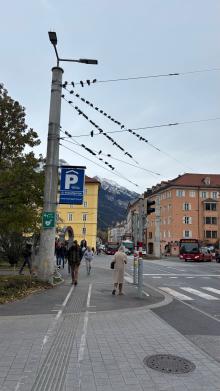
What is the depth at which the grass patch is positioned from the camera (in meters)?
13.5

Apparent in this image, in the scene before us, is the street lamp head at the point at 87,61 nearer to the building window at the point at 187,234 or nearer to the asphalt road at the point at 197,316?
the asphalt road at the point at 197,316

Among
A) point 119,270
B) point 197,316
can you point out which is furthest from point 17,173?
point 197,316

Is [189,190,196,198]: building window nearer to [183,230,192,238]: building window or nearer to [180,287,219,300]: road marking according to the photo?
[183,230,192,238]: building window

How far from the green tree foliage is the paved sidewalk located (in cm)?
607

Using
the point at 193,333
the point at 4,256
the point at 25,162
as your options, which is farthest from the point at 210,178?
the point at 193,333

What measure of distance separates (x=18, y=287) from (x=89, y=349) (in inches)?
322

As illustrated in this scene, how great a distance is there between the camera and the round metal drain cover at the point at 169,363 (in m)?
6.24

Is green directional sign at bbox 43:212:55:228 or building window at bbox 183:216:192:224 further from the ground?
building window at bbox 183:216:192:224

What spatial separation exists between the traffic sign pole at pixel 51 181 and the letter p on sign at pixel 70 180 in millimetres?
461

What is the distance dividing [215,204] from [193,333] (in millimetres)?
89276

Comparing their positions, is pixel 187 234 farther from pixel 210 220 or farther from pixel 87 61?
pixel 87 61

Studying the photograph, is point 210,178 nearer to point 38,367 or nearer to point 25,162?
point 25,162

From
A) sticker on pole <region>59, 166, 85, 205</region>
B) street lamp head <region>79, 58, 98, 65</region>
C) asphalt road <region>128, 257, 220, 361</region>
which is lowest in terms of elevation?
asphalt road <region>128, 257, 220, 361</region>

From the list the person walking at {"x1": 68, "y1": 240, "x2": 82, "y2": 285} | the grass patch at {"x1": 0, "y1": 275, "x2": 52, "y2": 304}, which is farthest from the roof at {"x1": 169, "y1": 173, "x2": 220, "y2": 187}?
the grass patch at {"x1": 0, "y1": 275, "x2": 52, "y2": 304}
